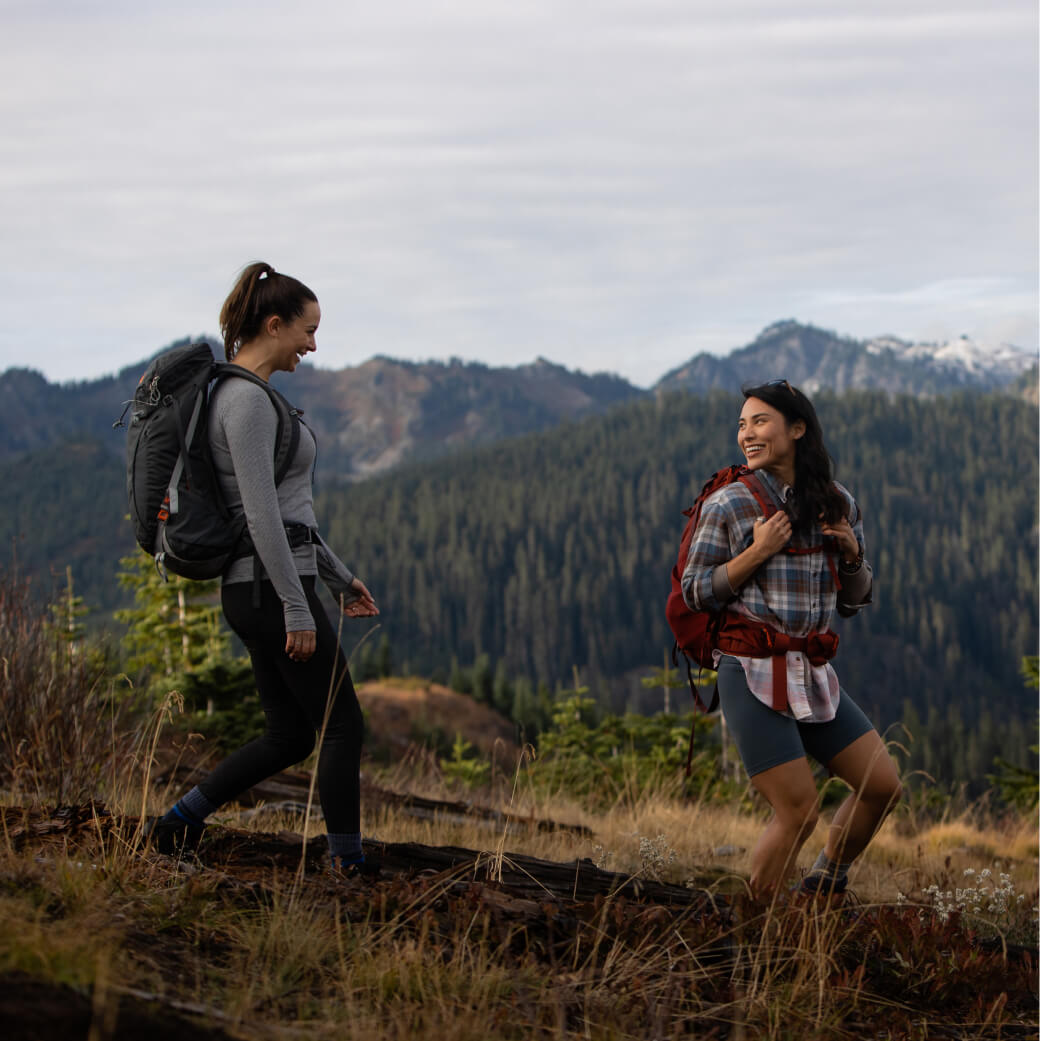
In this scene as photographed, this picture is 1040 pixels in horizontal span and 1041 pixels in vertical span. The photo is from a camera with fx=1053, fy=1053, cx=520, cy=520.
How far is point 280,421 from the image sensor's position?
3504 millimetres

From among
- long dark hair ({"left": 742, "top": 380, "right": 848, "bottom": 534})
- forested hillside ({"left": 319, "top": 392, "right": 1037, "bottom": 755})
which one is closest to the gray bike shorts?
long dark hair ({"left": 742, "top": 380, "right": 848, "bottom": 534})

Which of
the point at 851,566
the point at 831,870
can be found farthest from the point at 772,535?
the point at 831,870

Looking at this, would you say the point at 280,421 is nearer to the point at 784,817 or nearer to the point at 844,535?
the point at 844,535

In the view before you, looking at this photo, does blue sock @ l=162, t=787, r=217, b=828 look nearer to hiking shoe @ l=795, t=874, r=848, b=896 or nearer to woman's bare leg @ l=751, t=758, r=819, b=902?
woman's bare leg @ l=751, t=758, r=819, b=902

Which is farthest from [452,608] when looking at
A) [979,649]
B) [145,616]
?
[145,616]

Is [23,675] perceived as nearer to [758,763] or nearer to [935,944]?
[758,763]

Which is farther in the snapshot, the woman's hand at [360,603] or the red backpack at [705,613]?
the woman's hand at [360,603]

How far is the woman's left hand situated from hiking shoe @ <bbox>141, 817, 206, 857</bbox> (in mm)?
2395

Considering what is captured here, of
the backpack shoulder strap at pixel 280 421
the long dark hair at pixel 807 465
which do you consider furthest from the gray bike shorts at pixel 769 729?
the backpack shoulder strap at pixel 280 421

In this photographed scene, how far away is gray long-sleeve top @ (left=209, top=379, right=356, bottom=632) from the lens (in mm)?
3354

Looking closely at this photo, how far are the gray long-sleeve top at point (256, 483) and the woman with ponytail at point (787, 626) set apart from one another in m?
1.33

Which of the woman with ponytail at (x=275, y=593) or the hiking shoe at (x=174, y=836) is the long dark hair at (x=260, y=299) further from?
the hiking shoe at (x=174, y=836)

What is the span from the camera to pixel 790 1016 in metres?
2.81

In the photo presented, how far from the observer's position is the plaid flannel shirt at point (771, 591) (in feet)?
11.6
